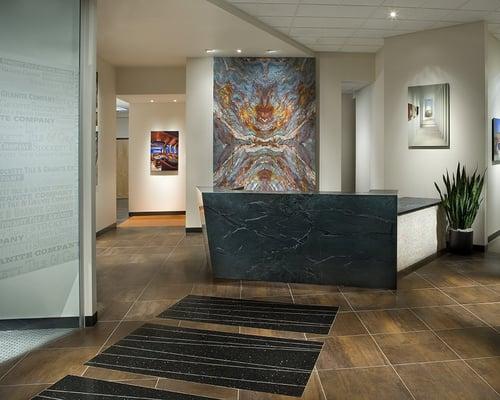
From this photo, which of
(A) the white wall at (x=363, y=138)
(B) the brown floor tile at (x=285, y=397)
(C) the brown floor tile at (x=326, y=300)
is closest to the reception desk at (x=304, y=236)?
(C) the brown floor tile at (x=326, y=300)

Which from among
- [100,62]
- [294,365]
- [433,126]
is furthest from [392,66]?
[294,365]

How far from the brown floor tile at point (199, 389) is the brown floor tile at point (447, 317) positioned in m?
1.84

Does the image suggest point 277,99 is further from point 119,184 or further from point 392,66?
point 119,184

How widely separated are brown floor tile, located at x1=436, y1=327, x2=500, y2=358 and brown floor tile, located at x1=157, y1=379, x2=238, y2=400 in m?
1.60

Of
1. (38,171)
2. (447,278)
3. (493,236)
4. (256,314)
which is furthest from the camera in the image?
(493,236)

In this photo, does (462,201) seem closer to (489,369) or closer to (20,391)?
(489,369)

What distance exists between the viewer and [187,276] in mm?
4941

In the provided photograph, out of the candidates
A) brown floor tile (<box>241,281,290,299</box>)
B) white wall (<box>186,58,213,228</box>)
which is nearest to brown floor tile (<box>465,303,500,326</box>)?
brown floor tile (<box>241,281,290,299</box>)

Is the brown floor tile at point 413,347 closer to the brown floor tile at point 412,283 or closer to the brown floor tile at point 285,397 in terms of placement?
the brown floor tile at point 285,397

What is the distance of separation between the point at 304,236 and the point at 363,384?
211 cm

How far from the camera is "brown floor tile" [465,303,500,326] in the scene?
11.5ft

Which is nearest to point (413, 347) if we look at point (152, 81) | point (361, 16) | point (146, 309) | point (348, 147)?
point (146, 309)

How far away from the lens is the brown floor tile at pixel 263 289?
13.9 feet

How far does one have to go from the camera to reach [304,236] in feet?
14.6
